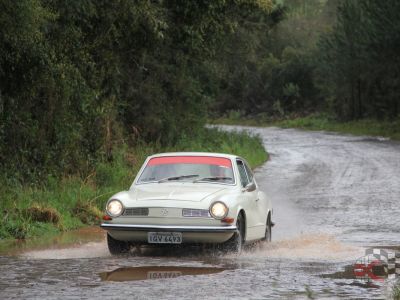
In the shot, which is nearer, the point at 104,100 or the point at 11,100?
the point at 11,100

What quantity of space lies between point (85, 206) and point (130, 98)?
36.4 ft

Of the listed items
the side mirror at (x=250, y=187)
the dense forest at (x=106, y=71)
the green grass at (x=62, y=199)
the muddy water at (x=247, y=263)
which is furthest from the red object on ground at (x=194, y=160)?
the dense forest at (x=106, y=71)

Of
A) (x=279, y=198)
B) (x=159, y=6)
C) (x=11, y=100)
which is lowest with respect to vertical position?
(x=279, y=198)

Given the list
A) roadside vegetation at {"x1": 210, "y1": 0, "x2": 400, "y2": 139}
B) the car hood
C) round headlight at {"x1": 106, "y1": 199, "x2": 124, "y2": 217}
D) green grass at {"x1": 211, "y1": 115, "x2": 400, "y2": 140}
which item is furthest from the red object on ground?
green grass at {"x1": 211, "y1": 115, "x2": 400, "y2": 140}

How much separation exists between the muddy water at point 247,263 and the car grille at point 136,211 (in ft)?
1.89

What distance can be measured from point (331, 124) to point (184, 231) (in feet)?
212

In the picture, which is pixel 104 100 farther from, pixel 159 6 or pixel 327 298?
pixel 327 298

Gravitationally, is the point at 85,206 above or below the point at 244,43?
below

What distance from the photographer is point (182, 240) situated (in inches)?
486

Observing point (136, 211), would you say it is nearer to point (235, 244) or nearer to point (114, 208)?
point (114, 208)

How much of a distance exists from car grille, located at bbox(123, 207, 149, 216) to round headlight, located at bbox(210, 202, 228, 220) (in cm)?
87

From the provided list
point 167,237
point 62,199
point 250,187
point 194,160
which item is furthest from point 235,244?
point 62,199

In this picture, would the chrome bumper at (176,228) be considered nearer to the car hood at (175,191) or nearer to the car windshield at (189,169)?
the car hood at (175,191)

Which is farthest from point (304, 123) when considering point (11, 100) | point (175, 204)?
point (175, 204)
